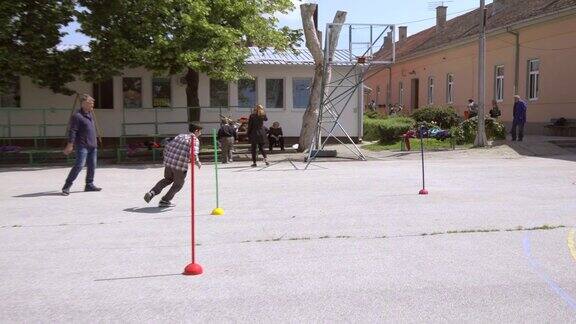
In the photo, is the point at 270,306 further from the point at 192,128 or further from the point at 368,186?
the point at 368,186

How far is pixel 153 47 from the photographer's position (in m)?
17.9

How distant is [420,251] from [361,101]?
1872 cm

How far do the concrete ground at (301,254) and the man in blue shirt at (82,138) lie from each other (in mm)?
501

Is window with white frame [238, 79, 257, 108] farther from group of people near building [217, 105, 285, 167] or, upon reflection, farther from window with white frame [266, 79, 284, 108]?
group of people near building [217, 105, 285, 167]

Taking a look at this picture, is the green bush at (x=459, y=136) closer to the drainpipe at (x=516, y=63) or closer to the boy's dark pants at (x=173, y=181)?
the drainpipe at (x=516, y=63)

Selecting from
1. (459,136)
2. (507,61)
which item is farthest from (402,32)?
(459,136)

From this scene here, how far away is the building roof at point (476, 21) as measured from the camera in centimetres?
2598

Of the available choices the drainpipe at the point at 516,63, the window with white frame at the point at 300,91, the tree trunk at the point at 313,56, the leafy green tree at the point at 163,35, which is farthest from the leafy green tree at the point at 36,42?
the drainpipe at the point at 516,63

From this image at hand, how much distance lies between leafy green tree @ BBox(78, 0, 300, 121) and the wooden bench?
13.0 m

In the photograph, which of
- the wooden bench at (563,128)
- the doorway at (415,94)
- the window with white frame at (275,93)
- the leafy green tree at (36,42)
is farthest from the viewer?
the doorway at (415,94)

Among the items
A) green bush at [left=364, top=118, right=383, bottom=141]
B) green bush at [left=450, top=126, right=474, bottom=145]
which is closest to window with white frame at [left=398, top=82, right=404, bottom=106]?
green bush at [left=364, top=118, right=383, bottom=141]

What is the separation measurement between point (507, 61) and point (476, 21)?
6943mm

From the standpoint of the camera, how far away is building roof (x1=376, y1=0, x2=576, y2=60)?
26.0 meters

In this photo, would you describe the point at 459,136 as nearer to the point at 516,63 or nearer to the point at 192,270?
the point at 516,63
